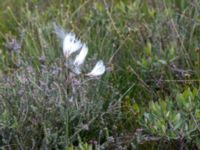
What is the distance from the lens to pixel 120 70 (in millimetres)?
2773

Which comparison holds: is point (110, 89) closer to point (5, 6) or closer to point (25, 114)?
point (25, 114)

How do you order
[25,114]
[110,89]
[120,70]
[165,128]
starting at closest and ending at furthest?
[165,128] → [25,114] → [110,89] → [120,70]

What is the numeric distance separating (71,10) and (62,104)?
1.51 meters

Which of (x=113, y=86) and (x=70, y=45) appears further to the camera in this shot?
(x=113, y=86)

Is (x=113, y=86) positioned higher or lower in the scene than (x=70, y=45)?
lower

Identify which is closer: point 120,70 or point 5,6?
point 120,70

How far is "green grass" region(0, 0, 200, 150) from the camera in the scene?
2150 millimetres

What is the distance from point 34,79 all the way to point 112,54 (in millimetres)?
648

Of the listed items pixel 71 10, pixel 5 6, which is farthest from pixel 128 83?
pixel 5 6

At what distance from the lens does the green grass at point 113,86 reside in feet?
7.06

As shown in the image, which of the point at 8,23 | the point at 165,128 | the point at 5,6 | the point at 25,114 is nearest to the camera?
the point at 165,128

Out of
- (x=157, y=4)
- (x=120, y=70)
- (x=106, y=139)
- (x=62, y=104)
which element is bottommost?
(x=106, y=139)

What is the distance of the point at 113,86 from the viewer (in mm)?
2633

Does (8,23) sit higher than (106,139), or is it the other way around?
(8,23)
